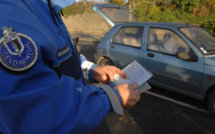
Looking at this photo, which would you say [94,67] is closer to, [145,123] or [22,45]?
[22,45]

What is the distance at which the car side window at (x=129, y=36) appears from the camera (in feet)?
12.2

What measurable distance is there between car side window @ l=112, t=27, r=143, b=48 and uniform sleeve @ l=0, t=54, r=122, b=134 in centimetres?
316

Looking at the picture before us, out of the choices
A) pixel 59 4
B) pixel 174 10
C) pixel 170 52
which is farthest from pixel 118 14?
pixel 174 10

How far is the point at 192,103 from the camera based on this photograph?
324 centimetres

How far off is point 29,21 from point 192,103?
3.48 metres

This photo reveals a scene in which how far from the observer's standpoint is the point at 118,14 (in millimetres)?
4582

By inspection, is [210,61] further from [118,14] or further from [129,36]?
[118,14]

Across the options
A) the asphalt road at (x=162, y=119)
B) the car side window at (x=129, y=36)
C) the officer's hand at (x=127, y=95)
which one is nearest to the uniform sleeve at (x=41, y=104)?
the officer's hand at (x=127, y=95)

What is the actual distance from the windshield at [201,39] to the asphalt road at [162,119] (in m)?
1.13

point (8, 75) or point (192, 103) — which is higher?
point (8, 75)

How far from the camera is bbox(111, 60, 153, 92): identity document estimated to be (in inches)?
45.6

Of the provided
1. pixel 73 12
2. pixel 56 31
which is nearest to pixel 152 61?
pixel 56 31

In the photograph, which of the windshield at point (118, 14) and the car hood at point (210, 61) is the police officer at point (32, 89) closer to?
the car hood at point (210, 61)

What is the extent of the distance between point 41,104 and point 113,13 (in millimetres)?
4169
